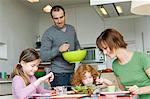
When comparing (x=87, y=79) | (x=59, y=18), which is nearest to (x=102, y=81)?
(x=87, y=79)

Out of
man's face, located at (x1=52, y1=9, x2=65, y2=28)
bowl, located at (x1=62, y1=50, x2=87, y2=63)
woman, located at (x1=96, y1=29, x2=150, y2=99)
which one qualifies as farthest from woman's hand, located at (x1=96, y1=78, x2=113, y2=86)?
man's face, located at (x1=52, y1=9, x2=65, y2=28)

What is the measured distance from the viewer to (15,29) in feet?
14.2

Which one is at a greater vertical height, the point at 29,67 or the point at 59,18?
the point at 59,18

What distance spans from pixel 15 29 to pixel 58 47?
231 centimetres

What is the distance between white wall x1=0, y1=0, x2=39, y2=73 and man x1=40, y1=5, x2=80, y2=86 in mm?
1829

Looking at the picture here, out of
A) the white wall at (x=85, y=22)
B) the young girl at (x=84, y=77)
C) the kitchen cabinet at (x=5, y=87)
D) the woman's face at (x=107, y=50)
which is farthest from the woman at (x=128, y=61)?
the white wall at (x=85, y=22)

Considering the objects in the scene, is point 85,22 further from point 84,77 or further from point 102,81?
point 102,81

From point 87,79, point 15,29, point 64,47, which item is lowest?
point 87,79

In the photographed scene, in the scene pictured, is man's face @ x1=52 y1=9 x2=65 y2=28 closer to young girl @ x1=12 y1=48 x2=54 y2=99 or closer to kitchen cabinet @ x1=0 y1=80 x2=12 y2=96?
young girl @ x1=12 y1=48 x2=54 y2=99

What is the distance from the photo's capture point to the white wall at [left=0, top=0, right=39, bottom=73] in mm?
3990

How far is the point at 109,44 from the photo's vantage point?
159 centimetres

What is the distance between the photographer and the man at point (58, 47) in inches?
84.0

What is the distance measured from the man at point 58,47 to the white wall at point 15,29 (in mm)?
1829

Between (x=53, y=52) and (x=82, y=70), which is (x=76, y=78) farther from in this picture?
(x=53, y=52)
